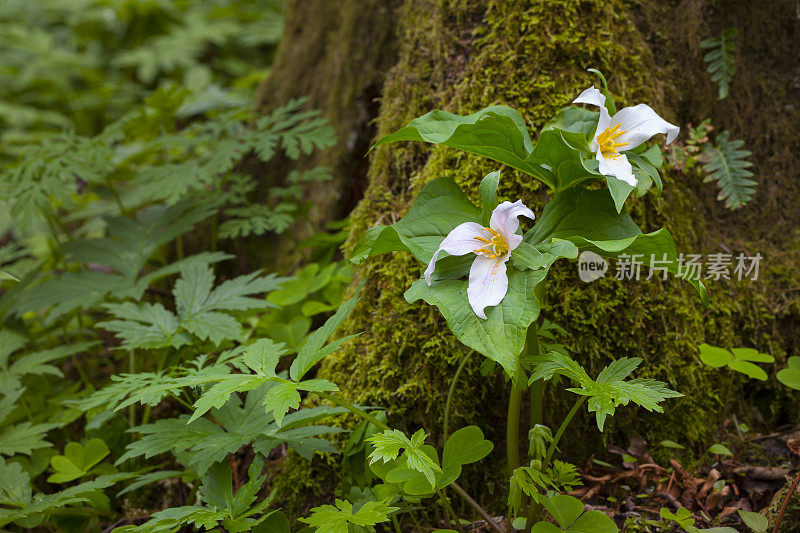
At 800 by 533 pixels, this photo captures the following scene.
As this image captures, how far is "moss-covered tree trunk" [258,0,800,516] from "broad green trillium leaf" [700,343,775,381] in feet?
0.38

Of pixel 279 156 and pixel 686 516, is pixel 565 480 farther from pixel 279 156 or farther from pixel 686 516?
pixel 279 156

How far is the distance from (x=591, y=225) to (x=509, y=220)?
336mm

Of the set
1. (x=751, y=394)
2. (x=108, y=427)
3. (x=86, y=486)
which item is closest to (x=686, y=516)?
(x=751, y=394)

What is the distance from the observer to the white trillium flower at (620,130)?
152 cm

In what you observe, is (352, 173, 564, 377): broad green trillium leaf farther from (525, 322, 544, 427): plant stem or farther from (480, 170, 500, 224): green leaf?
(525, 322, 544, 427): plant stem

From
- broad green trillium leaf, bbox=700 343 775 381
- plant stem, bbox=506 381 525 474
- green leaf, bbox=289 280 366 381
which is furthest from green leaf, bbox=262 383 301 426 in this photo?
broad green trillium leaf, bbox=700 343 775 381

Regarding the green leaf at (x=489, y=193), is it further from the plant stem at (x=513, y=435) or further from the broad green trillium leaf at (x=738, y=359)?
the broad green trillium leaf at (x=738, y=359)

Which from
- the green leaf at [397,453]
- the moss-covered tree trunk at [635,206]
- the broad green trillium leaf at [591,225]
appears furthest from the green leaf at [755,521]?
the green leaf at [397,453]

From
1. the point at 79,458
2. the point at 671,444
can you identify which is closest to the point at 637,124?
the point at 671,444

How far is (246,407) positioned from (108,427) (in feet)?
2.85

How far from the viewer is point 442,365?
2.04 meters

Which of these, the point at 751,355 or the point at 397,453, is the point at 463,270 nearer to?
the point at 397,453

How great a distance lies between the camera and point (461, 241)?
4.91 feet

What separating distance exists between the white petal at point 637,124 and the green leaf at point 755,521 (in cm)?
123
